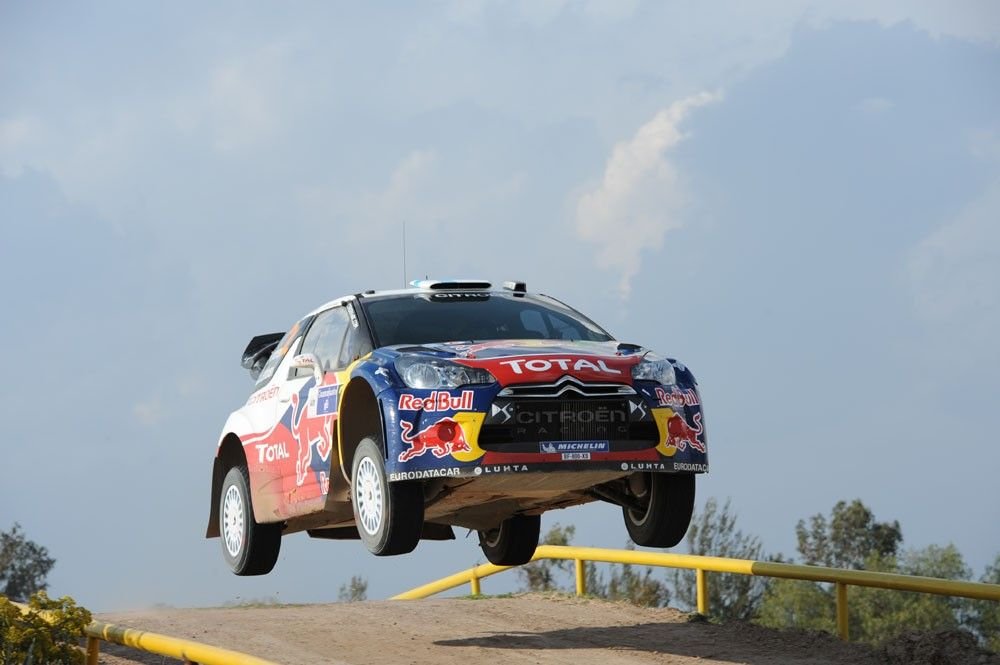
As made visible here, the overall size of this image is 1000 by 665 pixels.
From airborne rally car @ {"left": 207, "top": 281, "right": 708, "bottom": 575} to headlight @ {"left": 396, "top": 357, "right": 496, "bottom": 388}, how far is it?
1 centimetres

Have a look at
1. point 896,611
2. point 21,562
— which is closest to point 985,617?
point 896,611

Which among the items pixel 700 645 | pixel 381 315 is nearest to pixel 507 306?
pixel 381 315

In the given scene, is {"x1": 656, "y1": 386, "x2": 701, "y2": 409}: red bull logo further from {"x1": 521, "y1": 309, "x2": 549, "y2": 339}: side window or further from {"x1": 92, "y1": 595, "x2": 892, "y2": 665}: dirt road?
{"x1": 92, "y1": 595, "x2": 892, "y2": 665}: dirt road

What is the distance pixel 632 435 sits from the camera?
9.56m

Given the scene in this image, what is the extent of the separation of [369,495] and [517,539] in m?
3.23

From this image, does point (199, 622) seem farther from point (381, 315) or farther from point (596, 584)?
point (596, 584)

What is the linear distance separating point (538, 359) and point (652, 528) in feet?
5.76

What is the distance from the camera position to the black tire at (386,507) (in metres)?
9.52

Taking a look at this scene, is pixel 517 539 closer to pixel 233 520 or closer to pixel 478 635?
pixel 478 635

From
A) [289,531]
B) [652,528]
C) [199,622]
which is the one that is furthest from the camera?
[199,622]

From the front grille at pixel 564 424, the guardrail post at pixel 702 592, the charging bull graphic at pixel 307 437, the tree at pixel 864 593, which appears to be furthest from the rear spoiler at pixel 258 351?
the tree at pixel 864 593

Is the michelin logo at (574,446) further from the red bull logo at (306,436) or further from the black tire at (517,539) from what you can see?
A: the black tire at (517,539)

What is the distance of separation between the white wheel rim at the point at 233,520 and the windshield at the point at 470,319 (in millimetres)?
2678

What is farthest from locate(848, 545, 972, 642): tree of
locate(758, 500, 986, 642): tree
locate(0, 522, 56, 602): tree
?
locate(0, 522, 56, 602): tree
